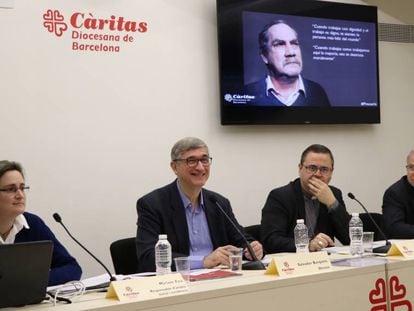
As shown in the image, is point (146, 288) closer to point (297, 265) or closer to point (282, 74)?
point (297, 265)

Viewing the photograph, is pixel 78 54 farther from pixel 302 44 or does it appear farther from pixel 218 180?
pixel 302 44

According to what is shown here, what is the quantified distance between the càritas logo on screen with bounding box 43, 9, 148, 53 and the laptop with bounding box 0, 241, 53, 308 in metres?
2.30

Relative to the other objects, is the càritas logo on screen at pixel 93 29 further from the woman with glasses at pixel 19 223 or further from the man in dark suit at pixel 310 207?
the man in dark suit at pixel 310 207

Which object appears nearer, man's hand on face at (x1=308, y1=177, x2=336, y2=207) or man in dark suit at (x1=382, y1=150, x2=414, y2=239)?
man's hand on face at (x1=308, y1=177, x2=336, y2=207)

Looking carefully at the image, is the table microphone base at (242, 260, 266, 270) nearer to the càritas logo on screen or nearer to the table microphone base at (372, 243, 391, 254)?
the table microphone base at (372, 243, 391, 254)

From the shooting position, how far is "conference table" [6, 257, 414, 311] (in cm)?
207

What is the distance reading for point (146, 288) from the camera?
2072 millimetres

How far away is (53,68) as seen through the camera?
4.03m

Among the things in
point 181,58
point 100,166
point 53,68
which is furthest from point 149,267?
point 181,58

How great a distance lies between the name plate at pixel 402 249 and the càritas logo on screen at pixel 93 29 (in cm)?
226

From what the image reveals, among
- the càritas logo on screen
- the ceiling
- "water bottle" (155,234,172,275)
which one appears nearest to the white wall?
the càritas logo on screen

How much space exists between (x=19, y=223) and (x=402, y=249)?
1687 millimetres

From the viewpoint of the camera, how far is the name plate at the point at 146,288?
2039 millimetres

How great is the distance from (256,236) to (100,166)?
3.55 feet
